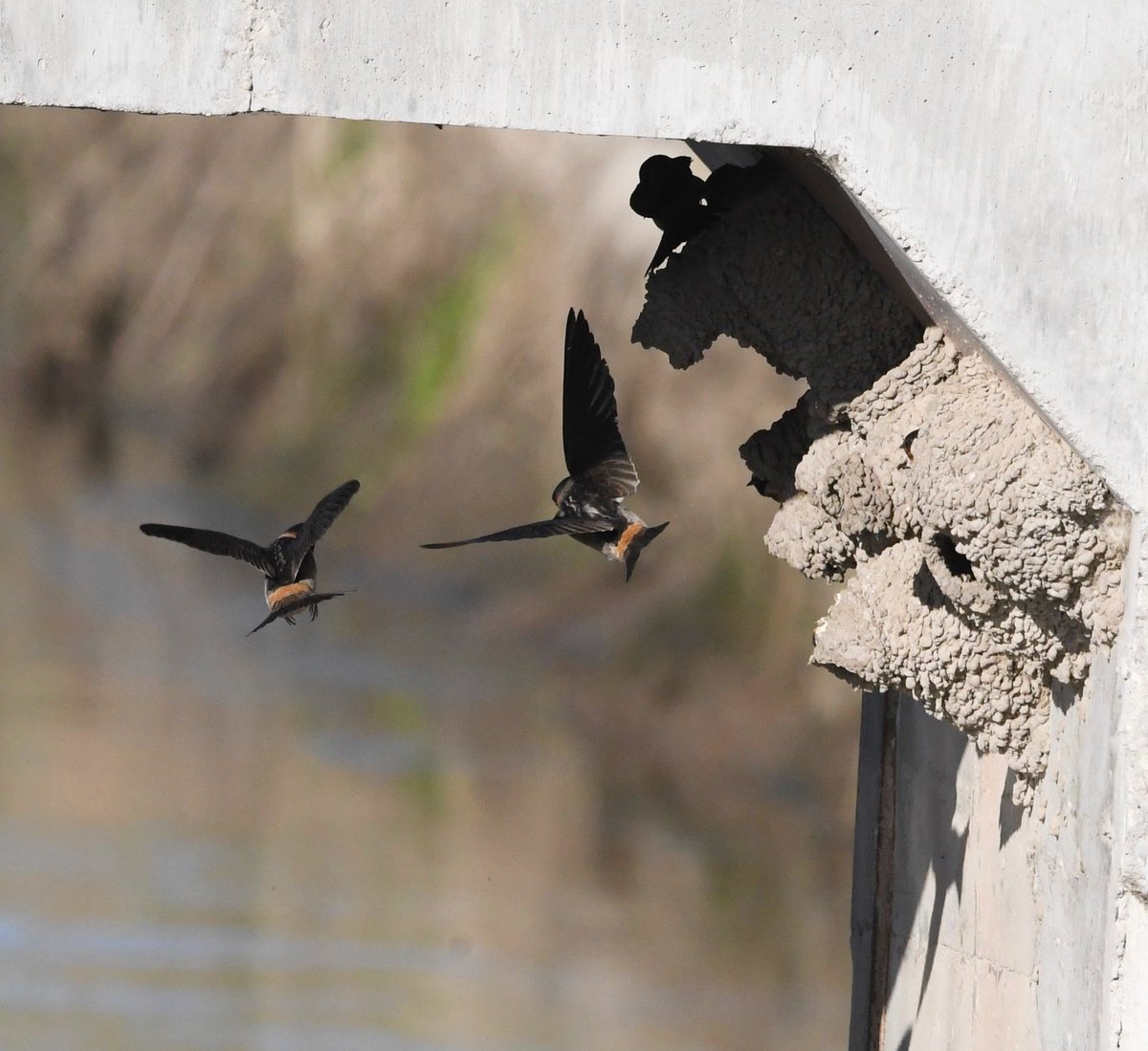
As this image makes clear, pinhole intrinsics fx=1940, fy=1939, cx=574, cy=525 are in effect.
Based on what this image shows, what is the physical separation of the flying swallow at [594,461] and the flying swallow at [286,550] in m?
0.66

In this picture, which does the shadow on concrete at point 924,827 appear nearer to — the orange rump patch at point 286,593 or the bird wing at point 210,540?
the orange rump patch at point 286,593

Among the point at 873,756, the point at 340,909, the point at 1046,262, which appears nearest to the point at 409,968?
the point at 340,909

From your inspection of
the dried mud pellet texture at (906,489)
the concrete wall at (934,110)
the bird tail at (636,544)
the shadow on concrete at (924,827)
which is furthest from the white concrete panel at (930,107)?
the shadow on concrete at (924,827)

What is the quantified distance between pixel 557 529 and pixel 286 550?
2.66ft

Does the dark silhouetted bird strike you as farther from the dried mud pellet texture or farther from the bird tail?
the bird tail

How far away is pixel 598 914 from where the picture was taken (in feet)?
47.4

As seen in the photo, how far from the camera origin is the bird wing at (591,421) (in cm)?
549

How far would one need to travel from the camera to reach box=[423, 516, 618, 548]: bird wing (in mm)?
4656

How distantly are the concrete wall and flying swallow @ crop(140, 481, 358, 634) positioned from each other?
5.82ft

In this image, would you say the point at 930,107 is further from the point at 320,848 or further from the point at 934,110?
the point at 320,848

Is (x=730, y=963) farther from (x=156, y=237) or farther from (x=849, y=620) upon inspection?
(x=156, y=237)

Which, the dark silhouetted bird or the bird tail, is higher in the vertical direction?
the dark silhouetted bird

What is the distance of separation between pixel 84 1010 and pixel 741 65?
424 inches

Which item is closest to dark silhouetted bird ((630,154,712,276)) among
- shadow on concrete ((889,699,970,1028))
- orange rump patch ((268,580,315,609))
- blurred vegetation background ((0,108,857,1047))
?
orange rump patch ((268,580,315,609))
